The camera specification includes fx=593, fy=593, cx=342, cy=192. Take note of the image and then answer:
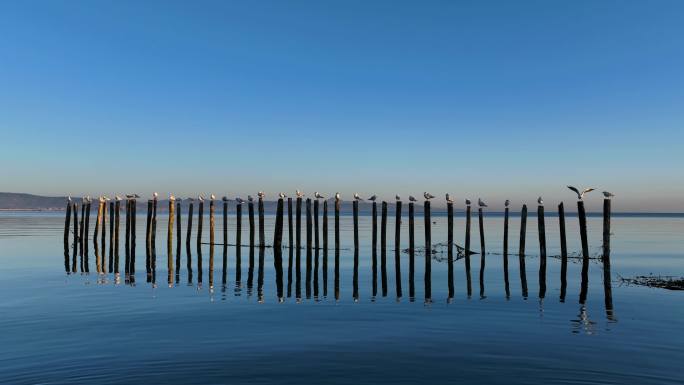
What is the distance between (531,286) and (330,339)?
11.7 m

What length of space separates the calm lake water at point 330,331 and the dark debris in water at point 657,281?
1004 millimetres

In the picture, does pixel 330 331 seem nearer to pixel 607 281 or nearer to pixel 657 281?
pixel 607 281

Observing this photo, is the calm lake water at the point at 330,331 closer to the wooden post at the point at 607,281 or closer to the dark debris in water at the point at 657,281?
the wooden post at the point at 607,281

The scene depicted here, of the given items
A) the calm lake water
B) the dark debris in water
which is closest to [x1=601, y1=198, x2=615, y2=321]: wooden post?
the calm lake water

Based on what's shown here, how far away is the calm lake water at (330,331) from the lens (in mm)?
10617

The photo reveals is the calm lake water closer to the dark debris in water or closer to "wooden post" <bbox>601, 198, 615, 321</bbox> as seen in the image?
"wooden post" <bbox>601, 198, 615, 321</bbox>

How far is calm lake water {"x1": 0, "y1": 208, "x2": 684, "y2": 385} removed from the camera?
10.6m

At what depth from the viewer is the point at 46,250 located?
37.4m

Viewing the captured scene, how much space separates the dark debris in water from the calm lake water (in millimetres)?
1004

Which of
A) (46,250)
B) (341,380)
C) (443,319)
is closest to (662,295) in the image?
(443,319)

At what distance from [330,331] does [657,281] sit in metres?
15.7

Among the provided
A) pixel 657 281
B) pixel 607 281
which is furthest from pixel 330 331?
pixel 657 281

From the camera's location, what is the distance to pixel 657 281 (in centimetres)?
2327

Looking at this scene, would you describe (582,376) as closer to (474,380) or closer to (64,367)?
(474,380)
